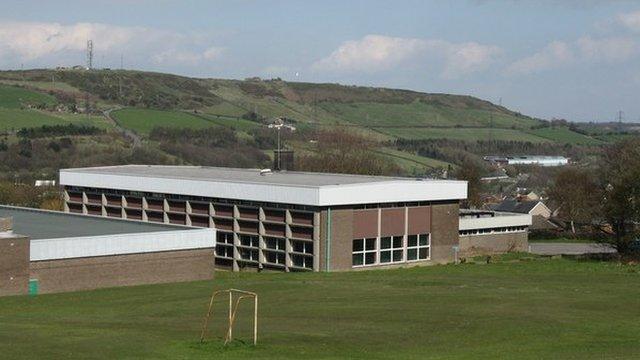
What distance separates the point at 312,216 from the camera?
73312 millimetres

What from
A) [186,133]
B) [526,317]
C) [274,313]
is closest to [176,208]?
[274,313]

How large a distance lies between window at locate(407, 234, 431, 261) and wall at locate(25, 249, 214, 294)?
1887cm

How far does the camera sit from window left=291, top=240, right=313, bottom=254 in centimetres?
7359

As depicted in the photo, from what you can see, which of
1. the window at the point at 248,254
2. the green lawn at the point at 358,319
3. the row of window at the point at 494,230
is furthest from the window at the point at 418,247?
the green lawn at the point at 358,319

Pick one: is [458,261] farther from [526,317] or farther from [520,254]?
[526,317]

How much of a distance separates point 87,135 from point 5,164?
648 inches

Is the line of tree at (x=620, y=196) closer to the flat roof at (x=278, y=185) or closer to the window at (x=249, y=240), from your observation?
the flat roof at (x=278, y=185)

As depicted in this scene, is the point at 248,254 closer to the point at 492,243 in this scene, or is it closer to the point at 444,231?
A: the point at 444,231

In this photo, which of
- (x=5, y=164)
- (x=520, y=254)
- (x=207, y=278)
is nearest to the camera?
(x=207, y=278)

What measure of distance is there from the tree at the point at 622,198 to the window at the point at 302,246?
2273 centimetres

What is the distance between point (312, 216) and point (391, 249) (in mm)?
6851

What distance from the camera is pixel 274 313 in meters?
44.9

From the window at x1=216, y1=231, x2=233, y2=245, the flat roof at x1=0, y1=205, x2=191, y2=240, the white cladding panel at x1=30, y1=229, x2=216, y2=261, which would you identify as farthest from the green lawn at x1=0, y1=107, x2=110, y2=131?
the white cladding panel at x1=30, y1=229, x2=216, y2=261

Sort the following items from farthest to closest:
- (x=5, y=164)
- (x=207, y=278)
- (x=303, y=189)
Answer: (x=5, y=164), (x=303, y=189), (x=207, y=278)
